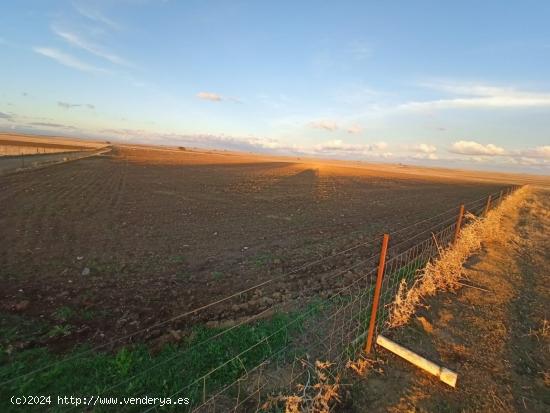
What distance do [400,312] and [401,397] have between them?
1.84m

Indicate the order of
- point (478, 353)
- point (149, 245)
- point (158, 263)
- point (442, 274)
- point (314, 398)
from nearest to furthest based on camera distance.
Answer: point (314, 398) → point (478, 353) → point (442, 274) → point (158, 263) → point (149, 245)

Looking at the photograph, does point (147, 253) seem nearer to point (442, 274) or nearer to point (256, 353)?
point (256, 353)

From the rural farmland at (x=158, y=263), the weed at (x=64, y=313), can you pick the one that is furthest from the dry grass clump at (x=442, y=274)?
the weed at (x=64, y=313)

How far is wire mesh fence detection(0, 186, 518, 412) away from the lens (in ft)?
13.4

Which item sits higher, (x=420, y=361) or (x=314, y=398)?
(x=314, y=398)

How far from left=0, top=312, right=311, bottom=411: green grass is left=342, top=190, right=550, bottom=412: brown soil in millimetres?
1640

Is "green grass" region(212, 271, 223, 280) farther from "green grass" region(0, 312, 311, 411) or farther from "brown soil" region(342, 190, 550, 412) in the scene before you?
"brown soil" region(342, 190, 550, 412)

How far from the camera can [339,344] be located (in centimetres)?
512

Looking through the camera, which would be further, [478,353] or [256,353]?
[478,353]

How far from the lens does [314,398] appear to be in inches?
142

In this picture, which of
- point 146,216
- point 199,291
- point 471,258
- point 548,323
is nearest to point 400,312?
point 548,323

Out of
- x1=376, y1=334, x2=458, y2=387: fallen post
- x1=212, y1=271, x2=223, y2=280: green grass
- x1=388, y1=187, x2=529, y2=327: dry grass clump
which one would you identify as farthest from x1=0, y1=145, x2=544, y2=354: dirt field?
→ x1=376, y1=334, x2=458, y2=387: fallen post

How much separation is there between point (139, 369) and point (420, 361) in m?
3.94

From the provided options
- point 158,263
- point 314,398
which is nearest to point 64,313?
point 158,263
